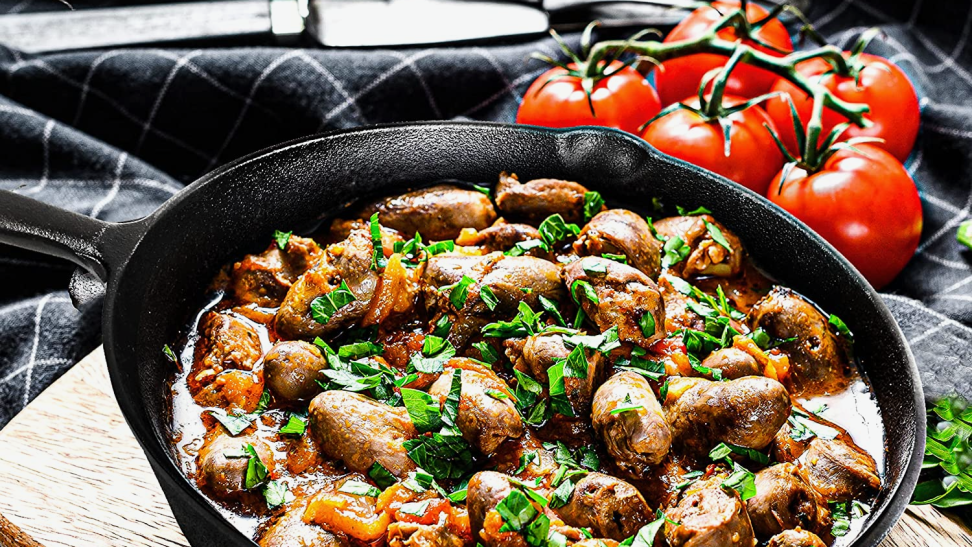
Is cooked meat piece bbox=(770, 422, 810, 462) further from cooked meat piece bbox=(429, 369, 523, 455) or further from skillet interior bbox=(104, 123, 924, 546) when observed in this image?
cooked meat piece bbox=(429, 369, 523, 455)

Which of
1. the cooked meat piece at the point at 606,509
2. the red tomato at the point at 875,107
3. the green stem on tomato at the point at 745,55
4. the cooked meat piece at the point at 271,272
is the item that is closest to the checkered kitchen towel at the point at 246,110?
the red tomato at the point at 875,107

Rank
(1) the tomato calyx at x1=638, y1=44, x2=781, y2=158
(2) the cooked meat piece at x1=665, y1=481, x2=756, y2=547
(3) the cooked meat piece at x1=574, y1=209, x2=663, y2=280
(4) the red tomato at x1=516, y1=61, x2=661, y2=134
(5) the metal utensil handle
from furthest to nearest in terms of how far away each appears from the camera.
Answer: (5) the metal utensil handle → (4) the red tomato at x1=516, y1=61, x2=661, y2=134 → (1) the tomato calyx at x1=638, y1=44, x2=781, y2=158 → (3) the cooked meat piece at x1=574, y1=209, x2=663, y2=280 → (2) the cooked meat piece at x1=665, y1=481, x2=756, y2=547

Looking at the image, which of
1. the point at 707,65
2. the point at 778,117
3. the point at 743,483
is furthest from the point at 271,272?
the point at 707,65

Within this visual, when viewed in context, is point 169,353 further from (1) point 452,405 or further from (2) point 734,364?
(2) point 734,364

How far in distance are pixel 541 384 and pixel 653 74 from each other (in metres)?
2.44

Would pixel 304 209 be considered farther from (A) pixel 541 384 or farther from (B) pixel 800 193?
(B) pixel 800 193

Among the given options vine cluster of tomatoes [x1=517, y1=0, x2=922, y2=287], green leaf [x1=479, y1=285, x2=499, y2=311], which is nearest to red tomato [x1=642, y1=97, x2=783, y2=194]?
vine cluster of tomatoes [x1=517, y1=0, x2=922, y2=287]

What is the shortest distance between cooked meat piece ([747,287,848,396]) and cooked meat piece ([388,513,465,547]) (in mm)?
1029

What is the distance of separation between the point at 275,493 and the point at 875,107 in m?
2.89

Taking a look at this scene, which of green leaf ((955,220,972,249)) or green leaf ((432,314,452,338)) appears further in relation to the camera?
green leaf ((955,220,972,249))

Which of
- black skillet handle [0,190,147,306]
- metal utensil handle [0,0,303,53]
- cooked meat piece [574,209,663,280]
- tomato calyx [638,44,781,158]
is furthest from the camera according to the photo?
metal utensil handle [0,0,303,53]

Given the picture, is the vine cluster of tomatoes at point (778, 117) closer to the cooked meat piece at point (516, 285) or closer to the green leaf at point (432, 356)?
the cooked meat piece at point (516, 285)

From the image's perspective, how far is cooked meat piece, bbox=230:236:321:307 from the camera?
2.41m

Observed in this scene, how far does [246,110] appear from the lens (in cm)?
390
